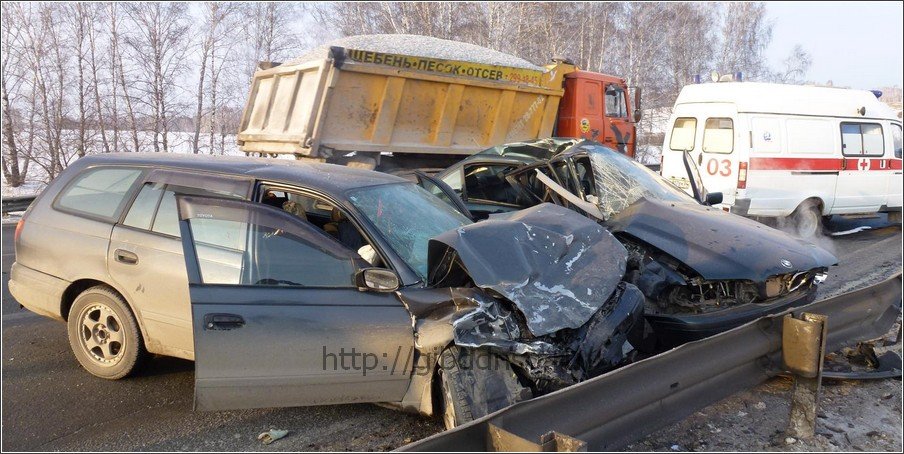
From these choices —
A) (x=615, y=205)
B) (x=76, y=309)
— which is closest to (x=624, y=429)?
(x=615, y=205)

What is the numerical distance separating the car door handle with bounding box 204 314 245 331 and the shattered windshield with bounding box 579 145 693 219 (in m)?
3.28

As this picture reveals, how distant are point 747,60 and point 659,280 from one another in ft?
104

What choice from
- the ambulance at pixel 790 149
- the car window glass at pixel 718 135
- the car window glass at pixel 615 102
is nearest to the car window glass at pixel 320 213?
the ambulance at pixel 790 149

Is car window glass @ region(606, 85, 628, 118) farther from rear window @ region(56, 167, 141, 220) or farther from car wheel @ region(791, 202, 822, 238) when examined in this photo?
rear window @ region(56, 167, 141, 220)

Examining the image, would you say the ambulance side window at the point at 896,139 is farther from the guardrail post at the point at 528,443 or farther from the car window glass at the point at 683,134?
the guardrail post at the point at 528,443

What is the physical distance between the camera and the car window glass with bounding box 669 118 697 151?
32.8ft

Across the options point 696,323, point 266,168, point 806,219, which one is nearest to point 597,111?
point 806,219

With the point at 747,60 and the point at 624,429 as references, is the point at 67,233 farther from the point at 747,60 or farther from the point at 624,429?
the point at 747,60

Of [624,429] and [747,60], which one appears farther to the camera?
[747,60]

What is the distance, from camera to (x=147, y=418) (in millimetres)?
3650

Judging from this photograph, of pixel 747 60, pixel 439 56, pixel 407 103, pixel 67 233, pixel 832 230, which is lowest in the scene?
A: pixel 832 230

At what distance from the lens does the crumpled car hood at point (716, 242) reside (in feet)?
14.0

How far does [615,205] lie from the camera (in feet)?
18.0

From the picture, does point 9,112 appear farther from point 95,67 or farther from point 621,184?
point 621,184
